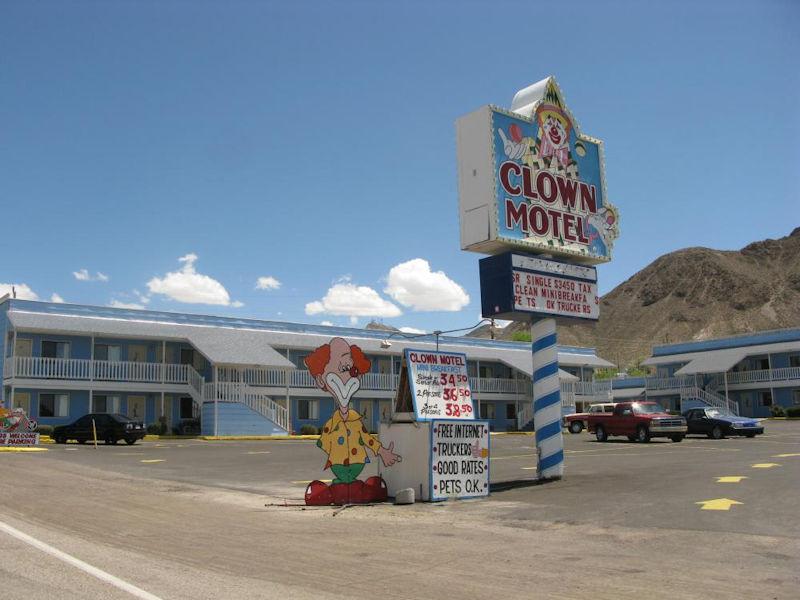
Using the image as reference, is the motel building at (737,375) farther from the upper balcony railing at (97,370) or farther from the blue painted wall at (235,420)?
the upper balcony railing at (97,370)

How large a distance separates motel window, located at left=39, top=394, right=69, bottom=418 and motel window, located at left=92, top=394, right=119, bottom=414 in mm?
1398

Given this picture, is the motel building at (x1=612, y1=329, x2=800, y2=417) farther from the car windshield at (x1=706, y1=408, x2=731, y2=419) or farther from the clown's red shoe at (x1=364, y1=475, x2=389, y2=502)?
the clown's red shoe at (x1=364, y1=475, x2=389, y2=502)

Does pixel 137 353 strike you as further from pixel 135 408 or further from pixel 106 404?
pixel 106 404

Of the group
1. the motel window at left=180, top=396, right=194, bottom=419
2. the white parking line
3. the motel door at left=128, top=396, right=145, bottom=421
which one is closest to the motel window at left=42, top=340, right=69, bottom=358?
the motel door at left=128, top=396, right=145, bottom=421

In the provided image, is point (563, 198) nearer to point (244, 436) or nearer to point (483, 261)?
point (483, 261)

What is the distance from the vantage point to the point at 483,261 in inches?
671

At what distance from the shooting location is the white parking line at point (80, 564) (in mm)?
6562

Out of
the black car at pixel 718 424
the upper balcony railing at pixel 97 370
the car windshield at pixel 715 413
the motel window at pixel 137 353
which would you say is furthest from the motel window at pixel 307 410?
the car windshield at pixel 715 413

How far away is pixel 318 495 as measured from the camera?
1347 centimetres

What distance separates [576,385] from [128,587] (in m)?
49.4

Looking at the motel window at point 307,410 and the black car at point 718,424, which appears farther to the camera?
the motel window at point 307,410

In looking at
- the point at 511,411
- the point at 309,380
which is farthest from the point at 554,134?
the point at 511,411

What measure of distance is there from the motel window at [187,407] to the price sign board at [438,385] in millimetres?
26804

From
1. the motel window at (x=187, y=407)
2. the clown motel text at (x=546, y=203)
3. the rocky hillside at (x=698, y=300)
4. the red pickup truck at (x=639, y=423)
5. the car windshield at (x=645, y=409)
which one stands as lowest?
the red pickup truck at (x=639, y=423)
